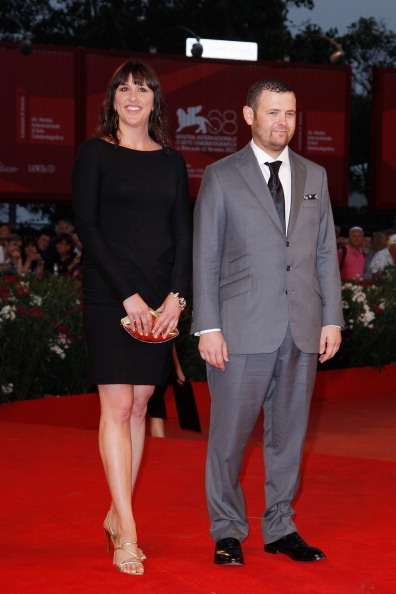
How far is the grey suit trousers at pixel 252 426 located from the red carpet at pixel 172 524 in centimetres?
18

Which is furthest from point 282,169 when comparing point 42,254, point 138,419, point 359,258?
point 359,258

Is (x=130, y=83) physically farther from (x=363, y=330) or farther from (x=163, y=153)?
(x=363, y=330)

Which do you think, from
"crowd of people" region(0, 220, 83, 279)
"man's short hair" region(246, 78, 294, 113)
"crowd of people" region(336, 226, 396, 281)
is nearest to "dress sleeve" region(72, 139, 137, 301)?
"man's short hair" region(246, 78, 294, 113)

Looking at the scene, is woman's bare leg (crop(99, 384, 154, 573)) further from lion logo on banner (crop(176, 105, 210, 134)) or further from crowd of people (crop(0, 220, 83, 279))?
lion logo on banner (crop(176, 105, 210, 134))

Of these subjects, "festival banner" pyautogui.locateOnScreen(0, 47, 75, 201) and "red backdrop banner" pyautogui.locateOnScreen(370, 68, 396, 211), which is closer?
"festival banner" pyautogui.locateOnScreen(0, 47, 75, 201)

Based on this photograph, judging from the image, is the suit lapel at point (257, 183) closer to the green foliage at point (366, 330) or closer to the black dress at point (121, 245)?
the black dress at point (121, 245)

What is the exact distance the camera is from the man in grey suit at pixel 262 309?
3621mm

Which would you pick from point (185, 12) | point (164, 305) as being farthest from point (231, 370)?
point (185, 12)

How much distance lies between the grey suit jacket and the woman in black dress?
14cm

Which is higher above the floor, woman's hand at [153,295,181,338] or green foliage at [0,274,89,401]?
woman's hand at [153,295,181,338]

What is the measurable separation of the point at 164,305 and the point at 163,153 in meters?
0.59

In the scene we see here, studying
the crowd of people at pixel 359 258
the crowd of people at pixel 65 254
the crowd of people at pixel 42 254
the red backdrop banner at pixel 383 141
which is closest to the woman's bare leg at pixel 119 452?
the crowd of people at pixel 65 254

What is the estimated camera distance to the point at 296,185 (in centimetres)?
373

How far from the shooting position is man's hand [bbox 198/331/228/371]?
3.59m
